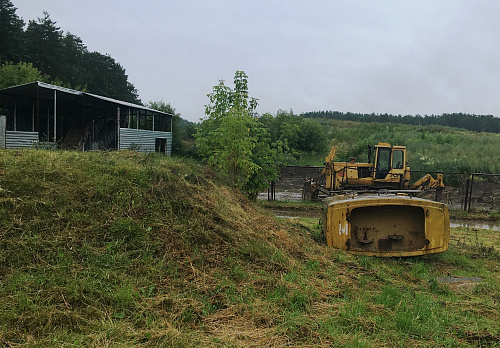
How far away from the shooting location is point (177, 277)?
510 cm

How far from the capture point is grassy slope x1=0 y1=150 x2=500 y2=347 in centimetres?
405

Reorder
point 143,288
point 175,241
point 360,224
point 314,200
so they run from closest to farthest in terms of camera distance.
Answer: point 143,288 → point 175,241 → point 360,224 → point 314,200

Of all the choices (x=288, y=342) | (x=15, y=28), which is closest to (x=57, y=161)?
(x=288, y=342)

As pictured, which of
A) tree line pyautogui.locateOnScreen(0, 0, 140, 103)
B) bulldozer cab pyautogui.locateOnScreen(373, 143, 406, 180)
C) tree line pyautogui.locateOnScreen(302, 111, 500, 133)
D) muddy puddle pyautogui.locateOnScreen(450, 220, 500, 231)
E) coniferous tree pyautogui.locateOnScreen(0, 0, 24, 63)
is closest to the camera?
muddy puddle pyautogui.locateOnScreen(450, 220, 500, 231)

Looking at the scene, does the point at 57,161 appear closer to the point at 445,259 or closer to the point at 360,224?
the point at 360,224

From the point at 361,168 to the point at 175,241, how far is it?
11.9 meters

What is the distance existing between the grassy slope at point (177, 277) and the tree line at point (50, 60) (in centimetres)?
2870

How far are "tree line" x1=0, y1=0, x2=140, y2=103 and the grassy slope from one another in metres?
28.7

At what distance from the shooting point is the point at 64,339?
373 cm

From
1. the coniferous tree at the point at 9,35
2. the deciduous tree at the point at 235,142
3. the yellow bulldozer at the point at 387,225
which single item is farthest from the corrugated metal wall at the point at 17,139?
the coniferous tree at the point at 9,35

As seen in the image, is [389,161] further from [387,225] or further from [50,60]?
[50,60]

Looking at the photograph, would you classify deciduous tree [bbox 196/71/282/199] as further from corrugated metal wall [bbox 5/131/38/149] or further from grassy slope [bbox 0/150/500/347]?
corrugated metal wall [bbox 5/131/38/149]

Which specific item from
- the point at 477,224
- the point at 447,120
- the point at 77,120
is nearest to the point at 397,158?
the point at 477,224

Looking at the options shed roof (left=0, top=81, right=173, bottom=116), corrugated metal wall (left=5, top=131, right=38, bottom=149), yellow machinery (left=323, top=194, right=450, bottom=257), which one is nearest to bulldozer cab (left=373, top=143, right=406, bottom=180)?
yellow machinery (left=323, top=194, right=450, bottom=257)
